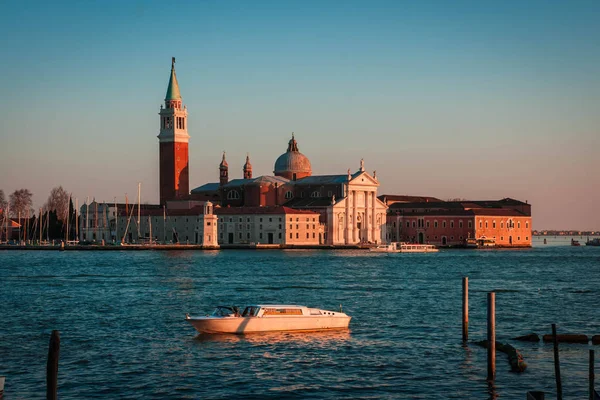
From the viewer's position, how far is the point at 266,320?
21359 mm

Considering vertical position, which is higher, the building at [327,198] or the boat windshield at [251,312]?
the building at [327,198]

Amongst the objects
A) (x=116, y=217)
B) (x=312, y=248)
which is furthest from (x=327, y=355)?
(x=116, y=217)

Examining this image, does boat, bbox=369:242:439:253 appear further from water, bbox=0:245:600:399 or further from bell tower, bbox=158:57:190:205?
water, bbox=0:245:600:399

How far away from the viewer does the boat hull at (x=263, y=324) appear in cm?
2109

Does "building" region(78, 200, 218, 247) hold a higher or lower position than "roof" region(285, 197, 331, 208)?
lower

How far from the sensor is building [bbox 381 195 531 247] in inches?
3600

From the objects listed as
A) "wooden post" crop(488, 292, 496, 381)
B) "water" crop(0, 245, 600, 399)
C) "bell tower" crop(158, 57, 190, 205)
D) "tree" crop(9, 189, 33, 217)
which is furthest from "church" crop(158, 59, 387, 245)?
"wooden post" crop(488, 292, 496, 381)

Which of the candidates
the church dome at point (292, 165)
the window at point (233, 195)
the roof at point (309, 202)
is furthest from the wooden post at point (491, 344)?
the church dome at point (292, 165)

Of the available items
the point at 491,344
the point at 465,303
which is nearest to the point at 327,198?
the point at 465,303

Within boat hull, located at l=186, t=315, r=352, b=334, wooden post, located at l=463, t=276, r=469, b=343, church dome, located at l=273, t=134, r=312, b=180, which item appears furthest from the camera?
church dome, located at l=273, t=134, r=312, b=180

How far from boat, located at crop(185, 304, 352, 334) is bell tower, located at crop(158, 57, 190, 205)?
221 ft

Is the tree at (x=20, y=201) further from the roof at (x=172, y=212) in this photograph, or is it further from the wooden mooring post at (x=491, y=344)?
the wooden mooring post at (x=491, y=344)

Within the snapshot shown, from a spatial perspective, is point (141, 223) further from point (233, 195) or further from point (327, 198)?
point (327, 198)

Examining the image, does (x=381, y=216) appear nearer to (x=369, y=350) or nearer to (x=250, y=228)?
(x=250, y=228)
